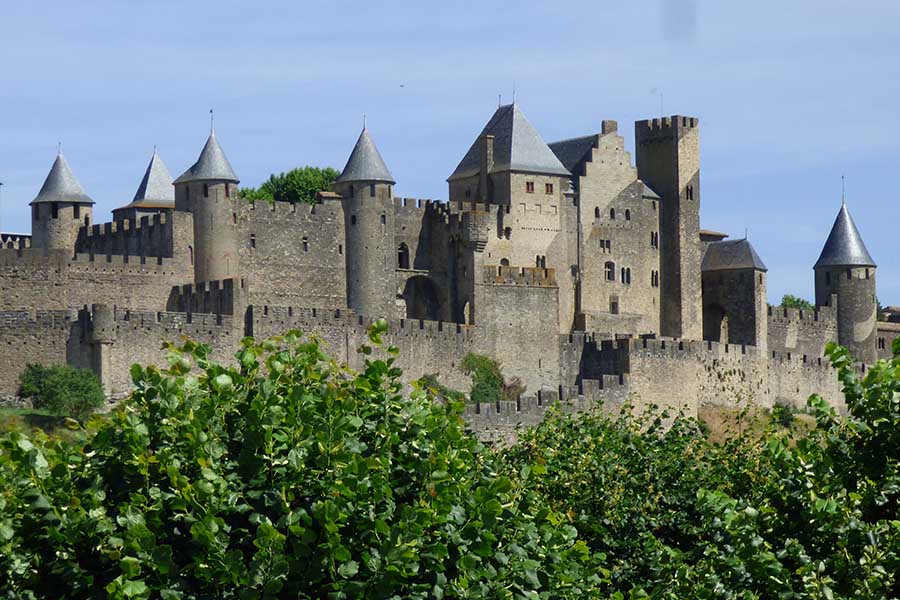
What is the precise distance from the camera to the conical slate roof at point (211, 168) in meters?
75.0

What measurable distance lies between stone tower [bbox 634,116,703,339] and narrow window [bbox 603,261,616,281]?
3386 millimetres

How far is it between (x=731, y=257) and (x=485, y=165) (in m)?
13.0

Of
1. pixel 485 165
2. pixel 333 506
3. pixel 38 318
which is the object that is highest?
pixel 485 165

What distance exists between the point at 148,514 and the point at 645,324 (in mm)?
66965

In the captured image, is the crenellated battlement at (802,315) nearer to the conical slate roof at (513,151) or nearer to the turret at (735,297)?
the turret at (735,297)

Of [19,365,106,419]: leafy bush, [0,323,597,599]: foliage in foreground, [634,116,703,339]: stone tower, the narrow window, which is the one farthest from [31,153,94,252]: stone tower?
[0,323,597,599]: foliage in foreground

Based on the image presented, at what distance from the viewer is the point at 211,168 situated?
7519 cm

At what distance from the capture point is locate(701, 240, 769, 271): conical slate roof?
90.4m

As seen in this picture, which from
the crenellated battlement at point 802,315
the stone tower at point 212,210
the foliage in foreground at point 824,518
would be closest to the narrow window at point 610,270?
the crenellated battlement at point 802,315

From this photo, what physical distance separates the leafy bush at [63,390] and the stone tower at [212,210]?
36.9 ft

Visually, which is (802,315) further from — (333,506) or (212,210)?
(333,506)

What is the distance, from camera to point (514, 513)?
914 inches

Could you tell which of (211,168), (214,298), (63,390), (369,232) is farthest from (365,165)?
(63,390)

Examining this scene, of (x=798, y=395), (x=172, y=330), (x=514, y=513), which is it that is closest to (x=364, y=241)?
(x=172, y=330)
